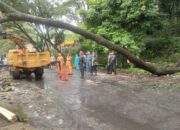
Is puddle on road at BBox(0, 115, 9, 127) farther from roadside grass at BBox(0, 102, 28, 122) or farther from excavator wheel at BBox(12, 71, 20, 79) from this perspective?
excavator wheel at BBox(12, 71, 20, 79)

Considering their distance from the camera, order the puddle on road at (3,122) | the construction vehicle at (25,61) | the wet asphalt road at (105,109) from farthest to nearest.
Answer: the construction vehicle at (25,61), the puddle on road at (3,122), the wet asphalt road at (105,109)

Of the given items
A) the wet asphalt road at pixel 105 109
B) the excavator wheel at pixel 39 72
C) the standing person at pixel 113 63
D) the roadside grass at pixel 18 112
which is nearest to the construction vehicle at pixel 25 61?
the excavator wheel at pixel 39 72

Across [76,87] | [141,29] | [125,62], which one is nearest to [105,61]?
[125,62]

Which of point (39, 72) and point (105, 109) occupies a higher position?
point (39, 72)

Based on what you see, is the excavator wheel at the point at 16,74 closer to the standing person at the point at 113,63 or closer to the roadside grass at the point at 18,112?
the standing person at the point at 113,63

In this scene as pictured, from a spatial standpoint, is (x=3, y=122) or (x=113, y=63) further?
(x=113, y=63)

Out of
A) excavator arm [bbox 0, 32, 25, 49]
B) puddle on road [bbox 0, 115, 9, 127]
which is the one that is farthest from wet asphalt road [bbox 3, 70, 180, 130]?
excavator arm [bbox 0, 32, 25, 49]

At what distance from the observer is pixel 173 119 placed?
845 cm

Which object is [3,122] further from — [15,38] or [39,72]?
[15,38]

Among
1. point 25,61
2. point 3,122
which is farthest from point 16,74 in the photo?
point 3,122

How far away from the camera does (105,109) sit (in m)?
9.87

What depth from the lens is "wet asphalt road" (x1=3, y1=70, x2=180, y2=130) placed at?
813cm

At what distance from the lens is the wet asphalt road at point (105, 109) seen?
813 cm

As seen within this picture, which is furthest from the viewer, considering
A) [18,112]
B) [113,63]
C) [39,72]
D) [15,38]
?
[15,38]
